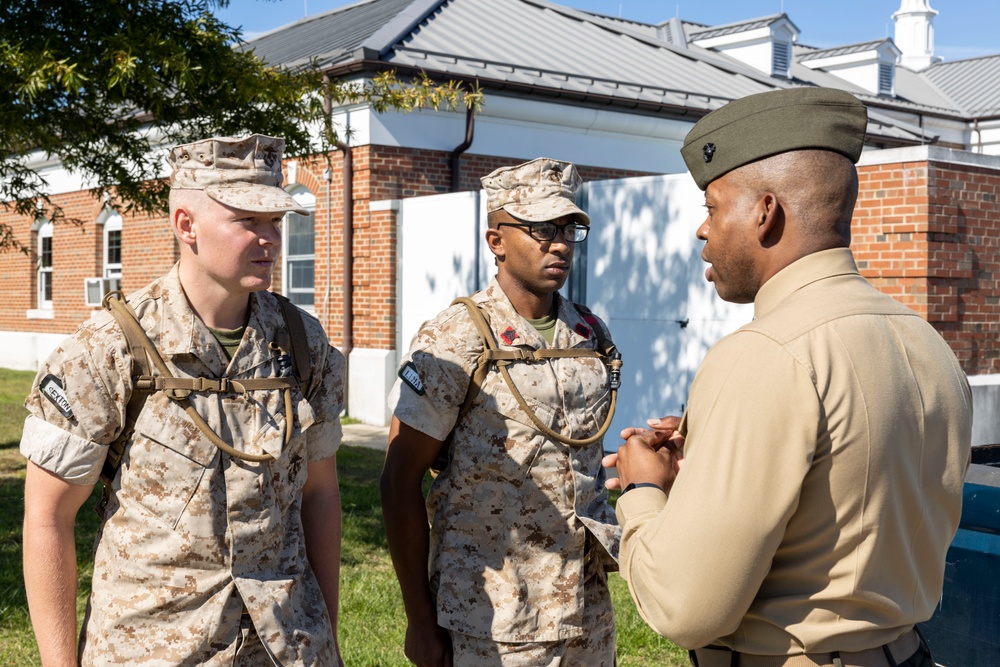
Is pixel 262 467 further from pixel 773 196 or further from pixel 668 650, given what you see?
pixel 668 650

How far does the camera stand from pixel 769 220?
6.05 ft

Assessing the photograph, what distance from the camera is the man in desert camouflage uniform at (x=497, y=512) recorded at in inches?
118

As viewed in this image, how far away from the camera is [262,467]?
2.50m

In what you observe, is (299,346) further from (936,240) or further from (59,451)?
(936,240)

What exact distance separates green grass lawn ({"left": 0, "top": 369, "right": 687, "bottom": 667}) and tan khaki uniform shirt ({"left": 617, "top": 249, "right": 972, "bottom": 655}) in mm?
3553

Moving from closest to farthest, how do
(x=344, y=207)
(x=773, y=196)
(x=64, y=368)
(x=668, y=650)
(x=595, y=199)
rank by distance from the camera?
1. (x=773, y=196)
2. (x=64, y=368)
3. (x=668, y=650)
4. (x=595, y=199)
5. (x=344, y=207)

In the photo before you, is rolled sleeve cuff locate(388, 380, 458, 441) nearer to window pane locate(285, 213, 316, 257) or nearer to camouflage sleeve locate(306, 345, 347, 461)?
camouflage sleeve locate(306, 345, 347, 461)

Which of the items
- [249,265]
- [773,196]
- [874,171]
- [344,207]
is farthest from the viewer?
[344,207]

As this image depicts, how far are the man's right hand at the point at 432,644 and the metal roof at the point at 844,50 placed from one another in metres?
25.8

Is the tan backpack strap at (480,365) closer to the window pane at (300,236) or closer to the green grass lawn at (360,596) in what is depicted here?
the green grass lawn at (360,596)

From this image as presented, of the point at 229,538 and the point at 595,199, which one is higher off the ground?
the point at 595,199

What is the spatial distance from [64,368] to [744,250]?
5.08ft

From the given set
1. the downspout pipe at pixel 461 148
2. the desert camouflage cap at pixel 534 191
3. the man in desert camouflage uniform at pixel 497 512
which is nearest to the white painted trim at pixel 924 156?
the desert camouflage cap at pixel 534 191

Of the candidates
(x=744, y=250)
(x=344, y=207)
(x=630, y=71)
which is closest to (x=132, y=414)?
(x=744, y=250)
